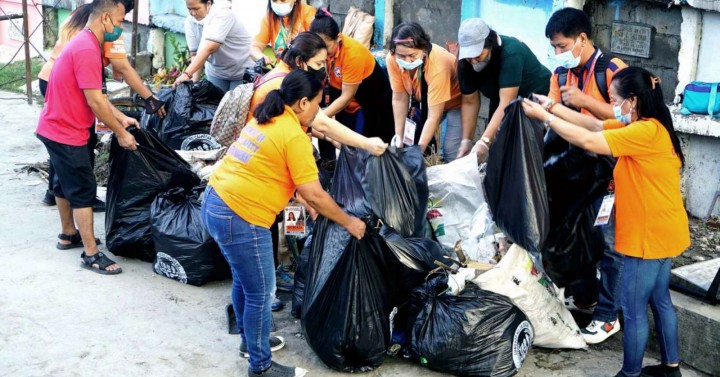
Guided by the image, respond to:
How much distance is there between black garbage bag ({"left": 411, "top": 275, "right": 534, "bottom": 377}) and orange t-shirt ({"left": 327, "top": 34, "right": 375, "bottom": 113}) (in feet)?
6.44

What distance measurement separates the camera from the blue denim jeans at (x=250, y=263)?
354cm

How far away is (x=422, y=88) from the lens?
5.03 meters

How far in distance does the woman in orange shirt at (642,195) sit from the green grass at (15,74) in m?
7.79

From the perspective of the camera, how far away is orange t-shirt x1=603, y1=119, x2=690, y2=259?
3420 mm

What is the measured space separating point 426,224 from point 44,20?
8.60 meters

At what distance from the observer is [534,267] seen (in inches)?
157

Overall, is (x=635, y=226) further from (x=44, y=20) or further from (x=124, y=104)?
(x=44, y=20)

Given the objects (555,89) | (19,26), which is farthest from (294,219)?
(19,26)

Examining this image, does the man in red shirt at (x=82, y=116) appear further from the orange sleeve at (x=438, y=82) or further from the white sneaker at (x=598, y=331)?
the white sneaker at (x=598, y=331)

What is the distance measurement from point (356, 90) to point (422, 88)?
0.60 meters

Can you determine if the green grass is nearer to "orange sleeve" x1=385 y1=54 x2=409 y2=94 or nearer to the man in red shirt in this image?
the man in red shirt

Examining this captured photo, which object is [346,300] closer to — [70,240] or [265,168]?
[265,168]

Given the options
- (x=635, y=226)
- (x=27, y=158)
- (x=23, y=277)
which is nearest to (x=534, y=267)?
(x=635, y=226)

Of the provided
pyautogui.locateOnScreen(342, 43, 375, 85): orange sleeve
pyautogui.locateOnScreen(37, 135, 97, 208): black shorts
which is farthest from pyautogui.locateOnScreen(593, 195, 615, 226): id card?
pyautogui.locateOnScreen(37, 135, 97, 208): black shorts
